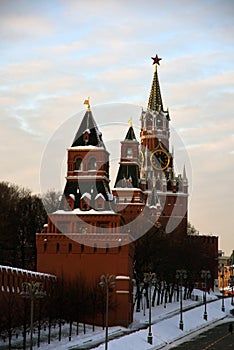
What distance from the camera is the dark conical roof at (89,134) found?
76.9 m

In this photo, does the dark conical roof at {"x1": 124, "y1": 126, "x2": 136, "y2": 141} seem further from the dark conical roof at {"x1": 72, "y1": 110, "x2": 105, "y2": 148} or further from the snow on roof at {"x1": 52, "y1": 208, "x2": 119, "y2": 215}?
the snow on roof at {"x1": 52, "y1": 208, "x2": 119, "y2": 215}

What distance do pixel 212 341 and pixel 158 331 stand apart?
16.2 ft

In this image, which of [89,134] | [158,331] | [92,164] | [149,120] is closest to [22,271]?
[158,331]

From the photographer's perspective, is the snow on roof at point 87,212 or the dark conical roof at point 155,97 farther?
the dark conical roof at point 155,97


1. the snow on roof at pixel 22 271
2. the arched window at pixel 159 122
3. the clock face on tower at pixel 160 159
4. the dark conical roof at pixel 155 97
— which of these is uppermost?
the dark conical roof at pixel 155 97

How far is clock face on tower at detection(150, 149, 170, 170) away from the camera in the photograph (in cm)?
13050

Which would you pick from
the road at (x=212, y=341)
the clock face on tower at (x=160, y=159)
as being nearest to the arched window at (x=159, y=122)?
the clock face on tower at (x=160, y=159)

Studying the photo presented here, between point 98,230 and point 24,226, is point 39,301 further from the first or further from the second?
point 24,226

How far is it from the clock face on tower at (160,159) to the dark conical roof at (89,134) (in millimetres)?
52632

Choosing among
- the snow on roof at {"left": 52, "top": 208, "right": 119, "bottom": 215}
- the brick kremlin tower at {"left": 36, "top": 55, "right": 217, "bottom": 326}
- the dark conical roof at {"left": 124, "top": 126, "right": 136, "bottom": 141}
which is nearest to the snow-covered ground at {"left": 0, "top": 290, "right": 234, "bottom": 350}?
the brick kremlin tower at {"left": 36, "top": 55, "right": 217, "bottom": 326}

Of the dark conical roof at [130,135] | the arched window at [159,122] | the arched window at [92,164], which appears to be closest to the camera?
the arched window at [92,164]

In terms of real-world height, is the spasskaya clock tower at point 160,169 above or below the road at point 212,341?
above

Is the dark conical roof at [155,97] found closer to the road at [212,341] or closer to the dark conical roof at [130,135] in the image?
the dark conical roof at [130,135]

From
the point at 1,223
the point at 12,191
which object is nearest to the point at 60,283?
the point at 1,223
